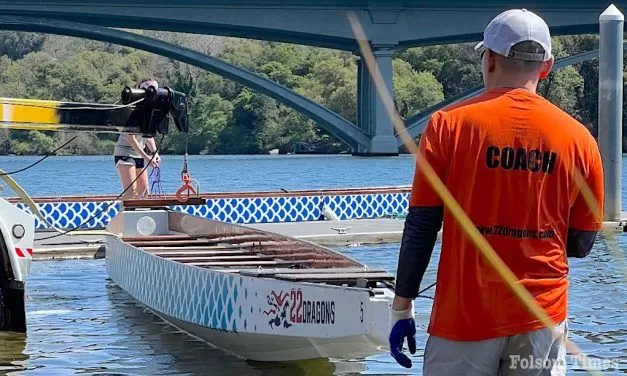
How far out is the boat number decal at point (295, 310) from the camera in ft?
24.1

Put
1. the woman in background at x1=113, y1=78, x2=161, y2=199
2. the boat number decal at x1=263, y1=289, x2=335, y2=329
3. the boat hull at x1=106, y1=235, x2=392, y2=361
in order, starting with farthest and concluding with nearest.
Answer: the woman in background at x1=113, y1=78, x2=161, y2=199, the boat number decal at x1=263, y1=289, x2=335, y2=329, the boat hull at x1=106, y1=235, x2=392, y2=361

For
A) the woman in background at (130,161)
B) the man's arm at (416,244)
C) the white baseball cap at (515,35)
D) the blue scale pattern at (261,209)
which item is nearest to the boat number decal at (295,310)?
the man's arm at (416,244)

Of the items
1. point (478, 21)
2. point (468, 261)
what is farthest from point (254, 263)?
point (478, 21)

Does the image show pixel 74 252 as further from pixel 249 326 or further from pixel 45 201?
pixel 249 326

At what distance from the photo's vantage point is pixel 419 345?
Answer: 10070 mm

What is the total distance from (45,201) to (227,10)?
3417 centimetres

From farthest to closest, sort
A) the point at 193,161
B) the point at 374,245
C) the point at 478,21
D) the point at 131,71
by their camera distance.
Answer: the point at 131,71, the point at 193,161, the point at 478,21, the point at 374,245

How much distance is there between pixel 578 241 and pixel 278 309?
3.90m

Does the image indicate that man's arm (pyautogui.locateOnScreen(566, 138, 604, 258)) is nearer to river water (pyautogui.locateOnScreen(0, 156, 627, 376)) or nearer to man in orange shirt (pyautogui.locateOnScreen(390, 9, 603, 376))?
man in orange shirt (pyautogui.locateOnScreen(390, 9, 603, 376))

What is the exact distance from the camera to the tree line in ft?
264

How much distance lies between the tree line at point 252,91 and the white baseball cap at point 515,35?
73923 mm

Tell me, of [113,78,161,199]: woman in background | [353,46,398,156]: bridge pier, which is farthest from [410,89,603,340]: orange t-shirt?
[353,46,398,156]: bridge pier

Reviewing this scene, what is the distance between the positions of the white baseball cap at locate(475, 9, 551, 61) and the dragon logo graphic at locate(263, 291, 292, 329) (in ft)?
12.7

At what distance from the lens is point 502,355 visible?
390cm
